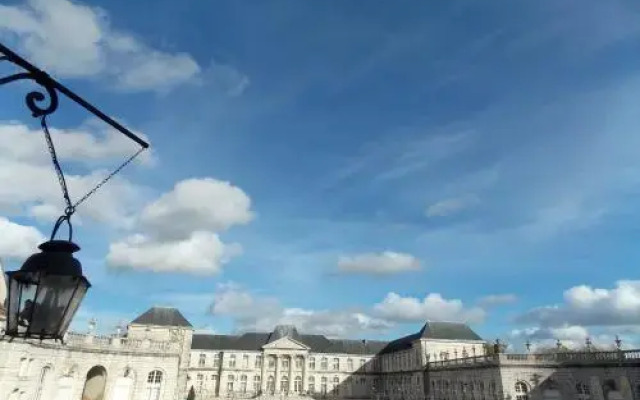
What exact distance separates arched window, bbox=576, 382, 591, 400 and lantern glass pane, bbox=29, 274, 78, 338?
37.7m

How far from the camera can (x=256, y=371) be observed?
66.9 metres

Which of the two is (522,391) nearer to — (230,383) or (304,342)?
(304,342)

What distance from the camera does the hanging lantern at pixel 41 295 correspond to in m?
3.19

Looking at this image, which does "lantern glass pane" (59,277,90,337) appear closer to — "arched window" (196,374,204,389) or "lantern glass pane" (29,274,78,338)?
"lantern glass pane" (29,274,78,338)

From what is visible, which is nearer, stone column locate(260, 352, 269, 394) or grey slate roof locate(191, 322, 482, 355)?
stone column locate(260, 352, 269, 394)

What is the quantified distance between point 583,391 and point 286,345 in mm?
42703

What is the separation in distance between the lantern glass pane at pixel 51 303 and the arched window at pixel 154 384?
35.5m

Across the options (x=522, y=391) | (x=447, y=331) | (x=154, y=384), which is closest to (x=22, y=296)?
(x=154, y=384)

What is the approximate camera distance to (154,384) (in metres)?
34.8

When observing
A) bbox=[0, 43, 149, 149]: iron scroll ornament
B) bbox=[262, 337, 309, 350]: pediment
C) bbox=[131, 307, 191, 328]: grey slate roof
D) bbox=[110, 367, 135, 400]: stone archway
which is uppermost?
bbox=[131, 307, 191, 328]: grey slate roof

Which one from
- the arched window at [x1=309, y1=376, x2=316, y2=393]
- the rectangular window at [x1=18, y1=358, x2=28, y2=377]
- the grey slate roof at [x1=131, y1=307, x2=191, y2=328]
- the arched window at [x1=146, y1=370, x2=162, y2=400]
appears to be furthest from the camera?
the arched window at [x1=309, y1=376, x2=316, y2=393]

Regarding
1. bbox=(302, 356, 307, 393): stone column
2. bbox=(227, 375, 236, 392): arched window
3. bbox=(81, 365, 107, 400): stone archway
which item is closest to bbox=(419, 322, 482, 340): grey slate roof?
bbox=(302, 356, 307, 393): stone column

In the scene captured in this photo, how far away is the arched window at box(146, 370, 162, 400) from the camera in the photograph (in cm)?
3431

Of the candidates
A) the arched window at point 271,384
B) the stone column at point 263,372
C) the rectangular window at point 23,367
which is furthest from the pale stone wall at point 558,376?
the stone column at point 263,372
